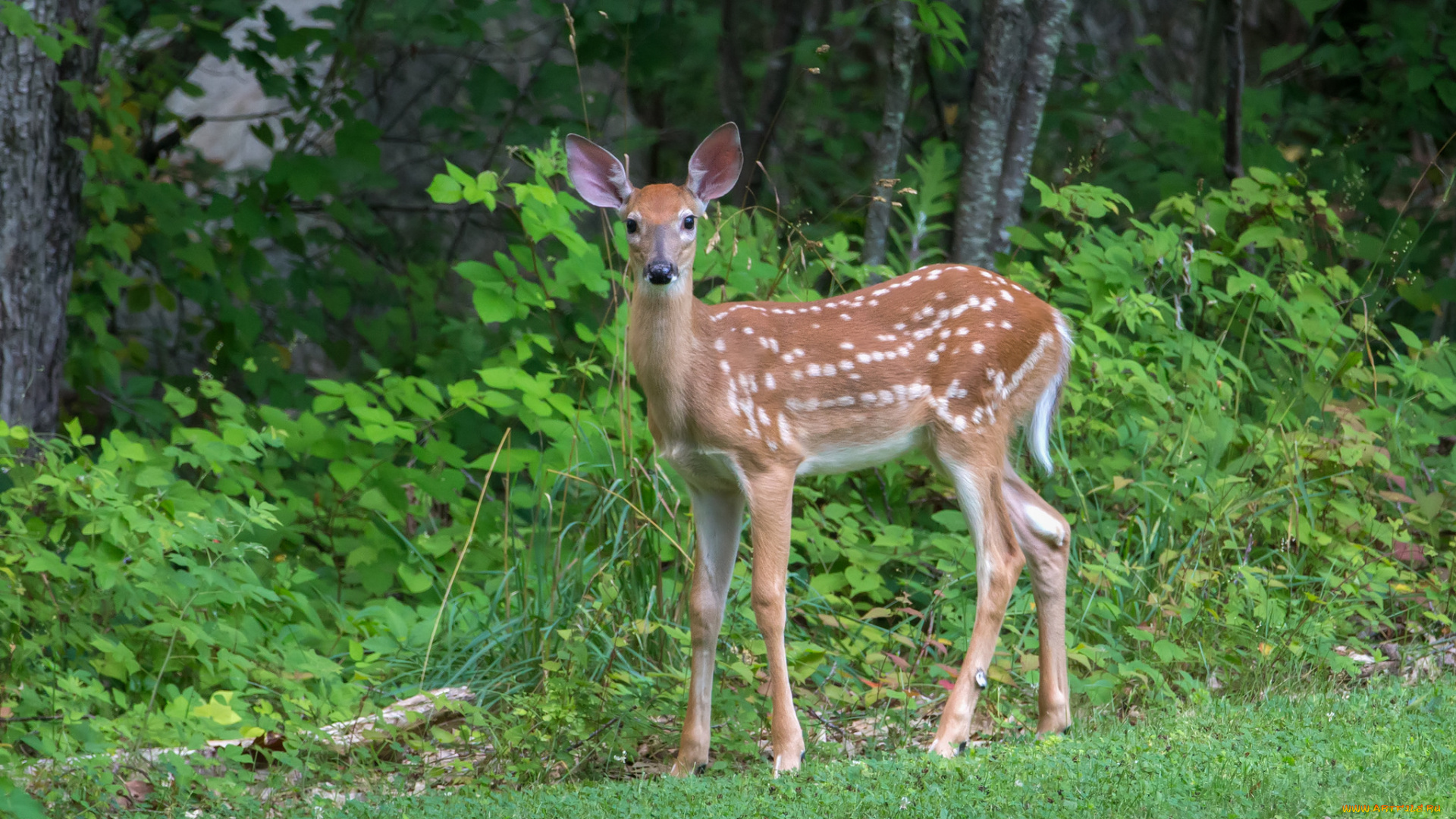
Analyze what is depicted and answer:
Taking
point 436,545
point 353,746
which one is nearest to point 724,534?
point 353,746

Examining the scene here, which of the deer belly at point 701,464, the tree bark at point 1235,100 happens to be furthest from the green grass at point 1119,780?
the tree bark at point 1235,100

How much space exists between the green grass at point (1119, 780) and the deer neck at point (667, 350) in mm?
1093

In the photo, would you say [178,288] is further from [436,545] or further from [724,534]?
[724,534]

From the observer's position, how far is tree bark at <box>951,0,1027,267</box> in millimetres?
6898

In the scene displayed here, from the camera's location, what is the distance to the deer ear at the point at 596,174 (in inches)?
173

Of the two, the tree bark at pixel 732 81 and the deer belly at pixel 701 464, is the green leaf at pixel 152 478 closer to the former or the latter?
the deer belly at pixel 701 464

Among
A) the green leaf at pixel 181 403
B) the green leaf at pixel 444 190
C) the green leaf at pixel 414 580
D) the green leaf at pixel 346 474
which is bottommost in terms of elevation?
the green leaf at pixel 414 580

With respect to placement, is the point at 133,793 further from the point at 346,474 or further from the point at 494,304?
the point at 494,304

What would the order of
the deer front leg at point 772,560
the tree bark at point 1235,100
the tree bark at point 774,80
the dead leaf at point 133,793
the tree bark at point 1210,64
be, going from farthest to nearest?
1. the tree bark at point 1210,64
2. the tree bark at point 774,80
3. the tree bark at point 1235,100
4. the deer front leg at point 772,560
5. the dead leaf at point 133,793

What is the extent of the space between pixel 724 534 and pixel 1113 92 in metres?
5.47

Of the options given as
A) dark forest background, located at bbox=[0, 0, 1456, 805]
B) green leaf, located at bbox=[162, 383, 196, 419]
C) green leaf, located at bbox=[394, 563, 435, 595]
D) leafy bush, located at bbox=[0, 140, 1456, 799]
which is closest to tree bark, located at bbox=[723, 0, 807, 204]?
dark forest background, located at bbox=[0, 0, 1456, 805]

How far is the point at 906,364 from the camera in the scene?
4.47 m

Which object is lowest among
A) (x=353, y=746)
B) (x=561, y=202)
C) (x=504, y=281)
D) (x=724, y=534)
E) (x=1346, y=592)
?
(x=353, y=746)

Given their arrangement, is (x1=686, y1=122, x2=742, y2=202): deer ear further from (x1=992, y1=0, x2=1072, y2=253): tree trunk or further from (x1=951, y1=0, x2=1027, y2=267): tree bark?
(x1=992, y1=0, x2=1072, y2=253): tree trunk
